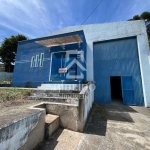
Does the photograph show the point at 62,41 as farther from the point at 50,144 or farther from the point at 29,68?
the point at 50,144

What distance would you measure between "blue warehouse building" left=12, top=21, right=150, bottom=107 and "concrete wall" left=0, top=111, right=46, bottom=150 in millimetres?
4574

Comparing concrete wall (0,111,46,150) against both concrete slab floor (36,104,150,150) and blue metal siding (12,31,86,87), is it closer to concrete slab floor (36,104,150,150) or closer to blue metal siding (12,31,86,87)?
concrete slab floor (36,104,150,150)

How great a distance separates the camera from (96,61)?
9031mm

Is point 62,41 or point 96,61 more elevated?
point 62,41

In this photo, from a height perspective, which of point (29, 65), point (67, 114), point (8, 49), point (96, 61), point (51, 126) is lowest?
point (51, 126)

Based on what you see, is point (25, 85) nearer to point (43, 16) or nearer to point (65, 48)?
point (65, 48)

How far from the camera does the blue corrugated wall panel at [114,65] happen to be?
778 cm

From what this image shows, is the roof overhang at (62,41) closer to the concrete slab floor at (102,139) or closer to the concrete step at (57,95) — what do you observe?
the concrete step at (57,95)

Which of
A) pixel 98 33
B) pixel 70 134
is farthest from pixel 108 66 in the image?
pixel 70 134

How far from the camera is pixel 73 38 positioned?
282 inches

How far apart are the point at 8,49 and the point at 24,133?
20.5 metres

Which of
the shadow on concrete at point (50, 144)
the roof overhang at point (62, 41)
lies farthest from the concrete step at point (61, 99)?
the roof overhang at point (62, 41)

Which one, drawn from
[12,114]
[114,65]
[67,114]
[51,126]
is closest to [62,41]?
[114,65]

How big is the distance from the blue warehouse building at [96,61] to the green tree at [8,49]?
10.7 m
